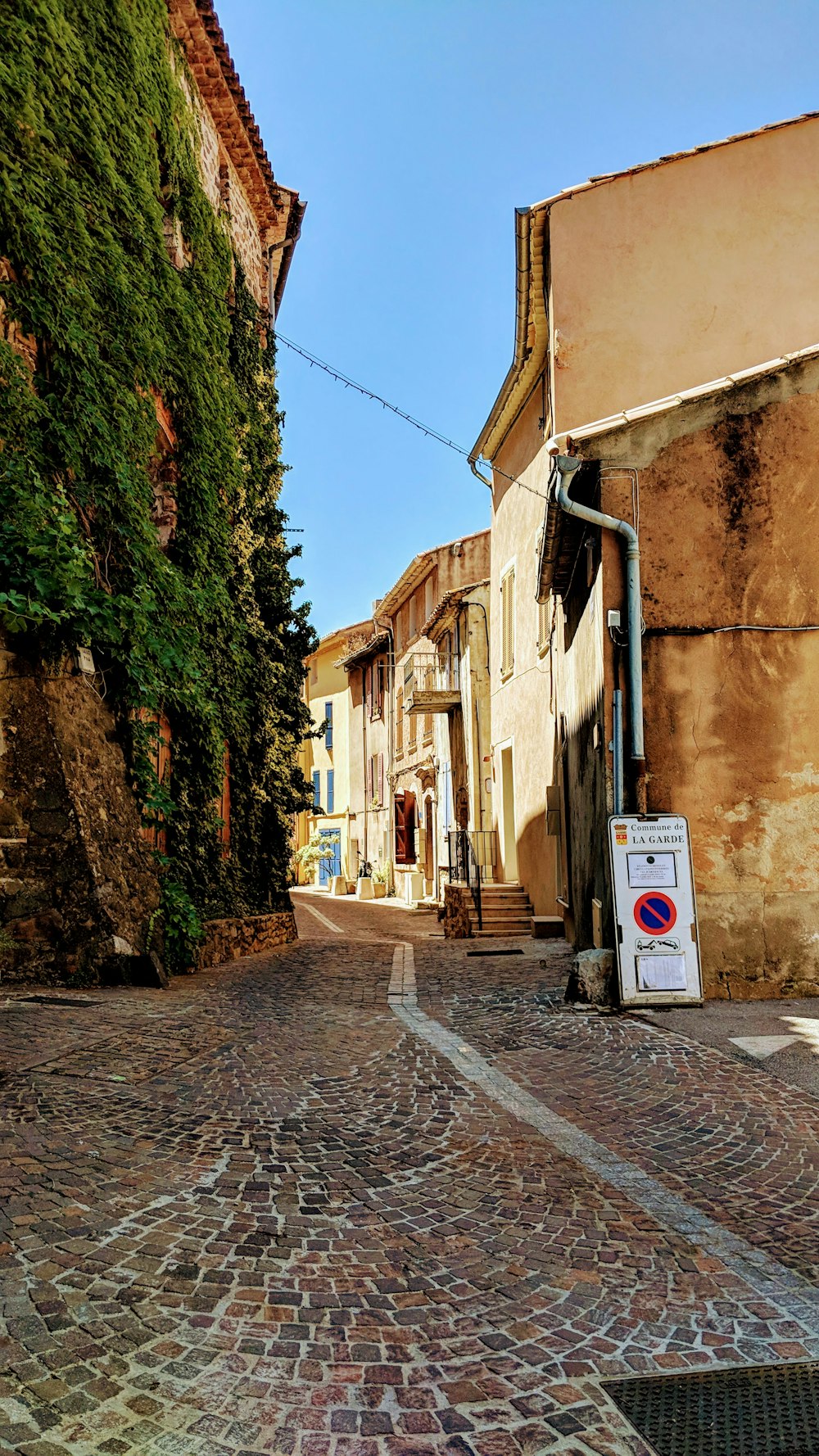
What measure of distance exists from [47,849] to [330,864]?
3410 cm

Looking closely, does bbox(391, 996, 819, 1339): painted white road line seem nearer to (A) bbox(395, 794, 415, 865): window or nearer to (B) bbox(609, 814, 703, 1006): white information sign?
(B) bbox(609, 814, 703, 1006): white information sign

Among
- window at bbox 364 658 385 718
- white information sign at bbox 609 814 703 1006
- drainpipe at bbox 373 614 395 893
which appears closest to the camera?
white information sign at bbox 609 814 703 1006

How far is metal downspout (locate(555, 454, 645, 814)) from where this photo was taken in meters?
8.34

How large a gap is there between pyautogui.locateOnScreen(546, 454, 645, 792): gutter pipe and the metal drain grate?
5.84m

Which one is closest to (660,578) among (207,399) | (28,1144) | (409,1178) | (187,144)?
(409,1178)

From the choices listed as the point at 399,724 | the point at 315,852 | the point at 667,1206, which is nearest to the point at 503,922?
the point at 667,1206

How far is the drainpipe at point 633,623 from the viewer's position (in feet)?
27.4

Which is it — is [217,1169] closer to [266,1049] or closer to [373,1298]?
[373,1298]

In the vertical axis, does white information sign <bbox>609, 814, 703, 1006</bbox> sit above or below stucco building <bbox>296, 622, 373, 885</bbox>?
below

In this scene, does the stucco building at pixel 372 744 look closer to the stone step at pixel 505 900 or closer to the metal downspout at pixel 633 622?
the stone step at pixel 505 900

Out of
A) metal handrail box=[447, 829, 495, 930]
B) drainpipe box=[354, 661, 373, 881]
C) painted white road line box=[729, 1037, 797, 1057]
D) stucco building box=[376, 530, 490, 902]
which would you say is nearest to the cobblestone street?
painted white road line box=[729, 1037, 797, 1057]

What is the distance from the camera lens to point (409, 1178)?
13.6 feet

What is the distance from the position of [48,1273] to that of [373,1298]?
41.1 inches

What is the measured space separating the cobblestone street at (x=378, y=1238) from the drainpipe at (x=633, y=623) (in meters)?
2.54
